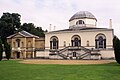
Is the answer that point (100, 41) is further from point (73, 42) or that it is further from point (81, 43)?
point (73, 42)

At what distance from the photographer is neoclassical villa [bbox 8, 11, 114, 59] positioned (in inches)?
2203

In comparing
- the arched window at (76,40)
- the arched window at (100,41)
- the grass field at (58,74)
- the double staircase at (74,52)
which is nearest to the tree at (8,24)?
the arched window at (76,40)

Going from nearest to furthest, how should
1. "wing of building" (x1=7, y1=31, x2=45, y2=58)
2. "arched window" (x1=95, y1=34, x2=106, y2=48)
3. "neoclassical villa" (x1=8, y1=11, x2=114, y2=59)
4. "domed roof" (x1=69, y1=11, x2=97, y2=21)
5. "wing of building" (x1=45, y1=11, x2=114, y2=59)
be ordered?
"wing of building" (x1=45, y1=11, x2=114, y2=59), "neoclassical villa" (x1=8, y1=11, x2=114, y2=59), "arched window" (x1=95, y1=34, x2=106, y2=48), "wing of building" (x1=7, y1=31, x2=45, y2=58), "domed roof" (x1=69, y1=11, x2=97, y2=21)

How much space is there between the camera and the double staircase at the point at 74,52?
54.9 meters

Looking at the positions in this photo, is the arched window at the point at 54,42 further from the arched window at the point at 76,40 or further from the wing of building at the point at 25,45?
the arched window at the point at 76,40

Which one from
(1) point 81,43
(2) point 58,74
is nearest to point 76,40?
(1) point 81,43

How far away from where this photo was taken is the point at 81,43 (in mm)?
59531

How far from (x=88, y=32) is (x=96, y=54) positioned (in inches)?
284

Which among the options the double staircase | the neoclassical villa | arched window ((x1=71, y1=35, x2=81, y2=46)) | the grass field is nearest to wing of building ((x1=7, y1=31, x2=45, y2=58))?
the neoclassical villa

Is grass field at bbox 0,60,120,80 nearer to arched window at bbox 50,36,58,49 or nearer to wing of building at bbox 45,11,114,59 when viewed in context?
wing of building at bbox 45,11,114,59

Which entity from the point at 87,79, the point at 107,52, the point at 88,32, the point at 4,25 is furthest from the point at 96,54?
the point at 87,79

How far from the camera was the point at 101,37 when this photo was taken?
190 ft

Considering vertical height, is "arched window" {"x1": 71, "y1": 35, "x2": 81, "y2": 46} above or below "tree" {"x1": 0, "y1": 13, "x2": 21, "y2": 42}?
below

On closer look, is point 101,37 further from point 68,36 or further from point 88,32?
point 68,36
